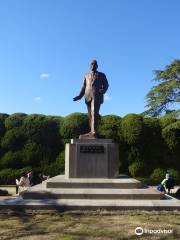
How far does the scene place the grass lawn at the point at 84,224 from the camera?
21.6ft

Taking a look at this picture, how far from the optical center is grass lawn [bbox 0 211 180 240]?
6.60 m

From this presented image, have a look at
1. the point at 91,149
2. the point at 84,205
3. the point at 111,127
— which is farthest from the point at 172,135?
the point at 84,205

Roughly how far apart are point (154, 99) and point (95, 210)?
20189 mm

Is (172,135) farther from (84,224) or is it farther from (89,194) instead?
(84,224)

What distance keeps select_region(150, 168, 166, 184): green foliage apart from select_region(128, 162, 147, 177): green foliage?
0.69m

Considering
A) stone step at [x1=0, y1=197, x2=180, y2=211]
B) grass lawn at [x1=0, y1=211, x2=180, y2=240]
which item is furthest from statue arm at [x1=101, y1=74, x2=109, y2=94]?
grass lawn at [x1=0, y1=211, x2=180, y2=240]

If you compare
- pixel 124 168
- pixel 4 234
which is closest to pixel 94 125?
pixel 4 234

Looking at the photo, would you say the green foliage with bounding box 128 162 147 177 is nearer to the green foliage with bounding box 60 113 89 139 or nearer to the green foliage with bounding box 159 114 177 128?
the green foliage with bounding box 159 114 177 128

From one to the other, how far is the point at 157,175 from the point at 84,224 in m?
18.1

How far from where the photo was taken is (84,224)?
750 cm

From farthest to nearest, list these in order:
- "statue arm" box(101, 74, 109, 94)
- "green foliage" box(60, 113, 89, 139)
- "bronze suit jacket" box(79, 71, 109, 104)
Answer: "green foliage" box(60, 113, 89, 139) → "statue arm" box(101, 74, 109, 94) → "bronze suit jacket" box(79, 71, 109, 104)

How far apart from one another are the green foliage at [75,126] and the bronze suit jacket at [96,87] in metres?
13.8

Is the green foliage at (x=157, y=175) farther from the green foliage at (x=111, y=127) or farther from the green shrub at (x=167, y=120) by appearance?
the green foliage at (x=111, y=127)

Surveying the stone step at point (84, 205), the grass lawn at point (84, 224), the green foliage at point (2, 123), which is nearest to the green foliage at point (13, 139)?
the green foliage at point (2, 123)
